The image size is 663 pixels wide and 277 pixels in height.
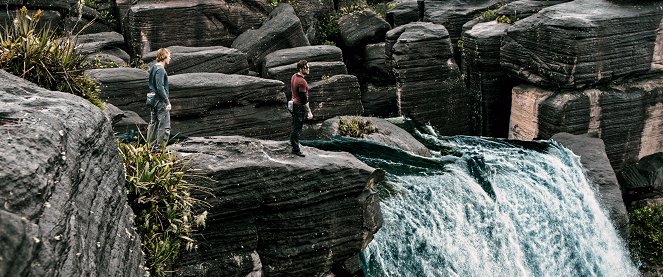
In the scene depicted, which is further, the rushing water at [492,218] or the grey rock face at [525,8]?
the grey rock face at [525,8]

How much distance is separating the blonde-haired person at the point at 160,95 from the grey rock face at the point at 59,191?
3.81m

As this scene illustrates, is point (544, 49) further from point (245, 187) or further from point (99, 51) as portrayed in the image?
point (99, 51)

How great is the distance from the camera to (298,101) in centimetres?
1125

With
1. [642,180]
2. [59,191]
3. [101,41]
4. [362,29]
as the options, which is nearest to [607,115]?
[642,180]

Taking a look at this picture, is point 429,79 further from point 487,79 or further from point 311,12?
point 311,12

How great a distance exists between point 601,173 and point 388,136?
600 centimetres

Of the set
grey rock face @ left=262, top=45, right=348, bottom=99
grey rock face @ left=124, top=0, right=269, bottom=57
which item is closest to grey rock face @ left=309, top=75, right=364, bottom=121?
grey rock face @ left=262, top=45, right=348, bottom=99

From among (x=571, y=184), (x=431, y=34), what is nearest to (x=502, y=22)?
(x=431, y=34)

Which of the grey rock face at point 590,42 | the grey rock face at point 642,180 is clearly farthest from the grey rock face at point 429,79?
the grey rock face at point 642,180

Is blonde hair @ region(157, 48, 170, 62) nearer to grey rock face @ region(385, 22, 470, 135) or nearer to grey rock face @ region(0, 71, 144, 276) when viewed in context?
grey rock face @ region(0, 71, 144, 276)

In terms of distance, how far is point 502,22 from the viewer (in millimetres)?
22391

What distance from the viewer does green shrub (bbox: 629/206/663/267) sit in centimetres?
1727

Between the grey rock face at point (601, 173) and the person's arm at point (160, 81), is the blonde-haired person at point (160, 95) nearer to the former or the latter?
the person's arm at point (160, 81)

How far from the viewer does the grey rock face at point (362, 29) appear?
86.9ft
